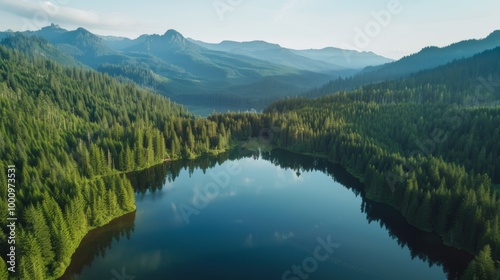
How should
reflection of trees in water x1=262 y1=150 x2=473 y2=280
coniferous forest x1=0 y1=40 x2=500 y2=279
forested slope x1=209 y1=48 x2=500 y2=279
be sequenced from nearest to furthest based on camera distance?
coniferous forest x1=0 y1=40 x2=500 y2=279 < reflection of trees in water x1=262 y1=150 x2=473 y2=280 < forested slope x1=209 y1=48 x2=500 y2=279

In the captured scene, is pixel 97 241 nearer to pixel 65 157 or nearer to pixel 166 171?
pixel 65 157

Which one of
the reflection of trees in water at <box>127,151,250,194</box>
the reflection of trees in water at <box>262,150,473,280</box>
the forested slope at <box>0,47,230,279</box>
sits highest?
the forested slope at <box>0,47,230,279</box>

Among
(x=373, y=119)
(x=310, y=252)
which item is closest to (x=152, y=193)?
(x=310, y=252)

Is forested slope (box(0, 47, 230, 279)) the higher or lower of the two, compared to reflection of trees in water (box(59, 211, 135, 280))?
higher

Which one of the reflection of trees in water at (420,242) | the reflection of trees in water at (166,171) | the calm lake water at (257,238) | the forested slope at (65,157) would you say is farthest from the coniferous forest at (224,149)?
the calm lake water at (257,238)

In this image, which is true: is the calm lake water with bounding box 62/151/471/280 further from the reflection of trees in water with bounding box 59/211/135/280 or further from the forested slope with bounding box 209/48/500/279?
the forested slope with bounding box 209/48/500/279

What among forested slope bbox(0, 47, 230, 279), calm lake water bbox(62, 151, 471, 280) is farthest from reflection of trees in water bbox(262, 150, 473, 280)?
forested slope bbox(0, 47, 230, 279)

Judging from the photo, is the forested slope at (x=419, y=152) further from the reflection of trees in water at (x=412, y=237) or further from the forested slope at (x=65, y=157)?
the forested slope at (x=65, y=157)
